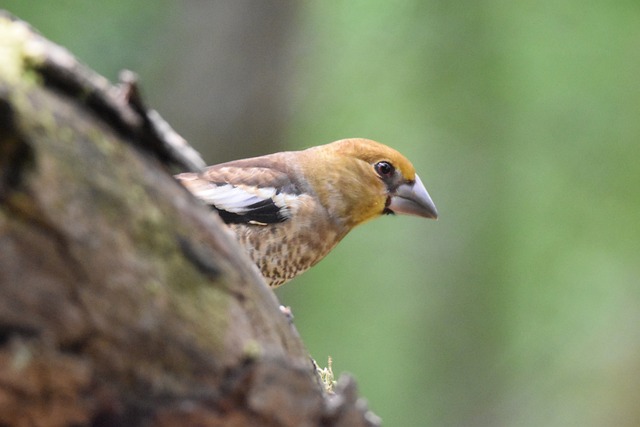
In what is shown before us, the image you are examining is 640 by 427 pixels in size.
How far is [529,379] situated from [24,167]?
10.8 meters

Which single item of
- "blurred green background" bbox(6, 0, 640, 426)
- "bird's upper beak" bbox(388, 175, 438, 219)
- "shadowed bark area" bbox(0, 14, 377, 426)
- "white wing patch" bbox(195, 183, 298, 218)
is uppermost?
"blurred green background" bbox(6, 0, 640, 426)

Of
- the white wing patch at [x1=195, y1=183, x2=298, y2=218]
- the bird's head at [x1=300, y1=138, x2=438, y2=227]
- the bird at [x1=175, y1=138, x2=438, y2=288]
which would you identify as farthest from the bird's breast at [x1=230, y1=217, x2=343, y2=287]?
the bird's head at [x1=300, y1=138, x2=438, y2=227]

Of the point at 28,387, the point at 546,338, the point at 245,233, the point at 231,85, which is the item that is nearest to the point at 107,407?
the point at 28,387

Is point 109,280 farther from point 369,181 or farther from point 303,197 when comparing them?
point 369,181

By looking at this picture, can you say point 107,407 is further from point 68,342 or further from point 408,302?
point 408,302

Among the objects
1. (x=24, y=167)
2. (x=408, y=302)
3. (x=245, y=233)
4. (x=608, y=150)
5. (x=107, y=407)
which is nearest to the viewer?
(x=24, y=167)

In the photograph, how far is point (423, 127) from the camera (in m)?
12.5

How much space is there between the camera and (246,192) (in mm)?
4637

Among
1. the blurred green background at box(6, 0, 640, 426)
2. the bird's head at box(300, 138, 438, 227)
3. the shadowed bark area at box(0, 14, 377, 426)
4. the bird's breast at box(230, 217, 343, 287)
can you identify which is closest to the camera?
the shadowed bark area at box(0, 14, 377, 426)

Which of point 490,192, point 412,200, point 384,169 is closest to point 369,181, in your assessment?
point 384,169

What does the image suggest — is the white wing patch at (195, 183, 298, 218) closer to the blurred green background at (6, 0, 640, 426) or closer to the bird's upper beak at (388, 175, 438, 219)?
the bird's upper beak at (388, 175, 438, 219)

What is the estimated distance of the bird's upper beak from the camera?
504 cm

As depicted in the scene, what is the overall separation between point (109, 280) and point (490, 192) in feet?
35.6

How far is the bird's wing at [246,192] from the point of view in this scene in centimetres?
451
